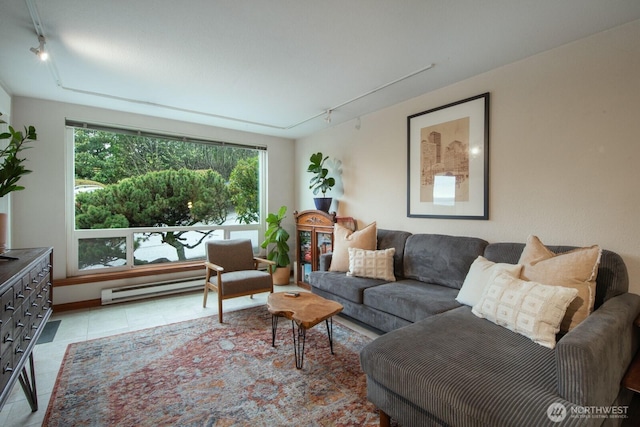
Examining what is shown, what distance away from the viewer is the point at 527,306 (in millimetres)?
1794

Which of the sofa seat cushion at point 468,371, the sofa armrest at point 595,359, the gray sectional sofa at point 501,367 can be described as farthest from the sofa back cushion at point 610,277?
the sofa seat cushion at point 468,371

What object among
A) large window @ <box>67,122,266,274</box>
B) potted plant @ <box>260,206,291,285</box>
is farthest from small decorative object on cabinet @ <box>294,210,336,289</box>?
large window @ <box>67,122,266,274</box>

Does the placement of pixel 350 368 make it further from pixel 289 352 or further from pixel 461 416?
pixel 461 416

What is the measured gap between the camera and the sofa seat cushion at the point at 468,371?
4.09 ft

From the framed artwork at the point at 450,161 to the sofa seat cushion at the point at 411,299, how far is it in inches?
33.3

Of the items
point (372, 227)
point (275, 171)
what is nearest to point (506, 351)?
point (372, 227)

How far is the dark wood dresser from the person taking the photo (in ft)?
4.60

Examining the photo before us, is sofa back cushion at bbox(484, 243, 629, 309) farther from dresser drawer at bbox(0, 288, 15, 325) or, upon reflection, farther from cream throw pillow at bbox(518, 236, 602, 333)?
dresser drawer at bbox(0, 288, 15, 325)

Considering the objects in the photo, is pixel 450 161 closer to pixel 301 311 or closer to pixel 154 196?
pixel 301 311

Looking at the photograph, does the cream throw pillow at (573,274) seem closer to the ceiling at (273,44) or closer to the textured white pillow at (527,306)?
the textured white pillow at (527,306)

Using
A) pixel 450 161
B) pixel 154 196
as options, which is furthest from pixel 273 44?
pixel 154 196

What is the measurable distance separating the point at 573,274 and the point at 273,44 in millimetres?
2628

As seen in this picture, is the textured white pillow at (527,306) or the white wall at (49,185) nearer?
the textured white pillow at (527,306)

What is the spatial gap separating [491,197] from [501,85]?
3.35ft
